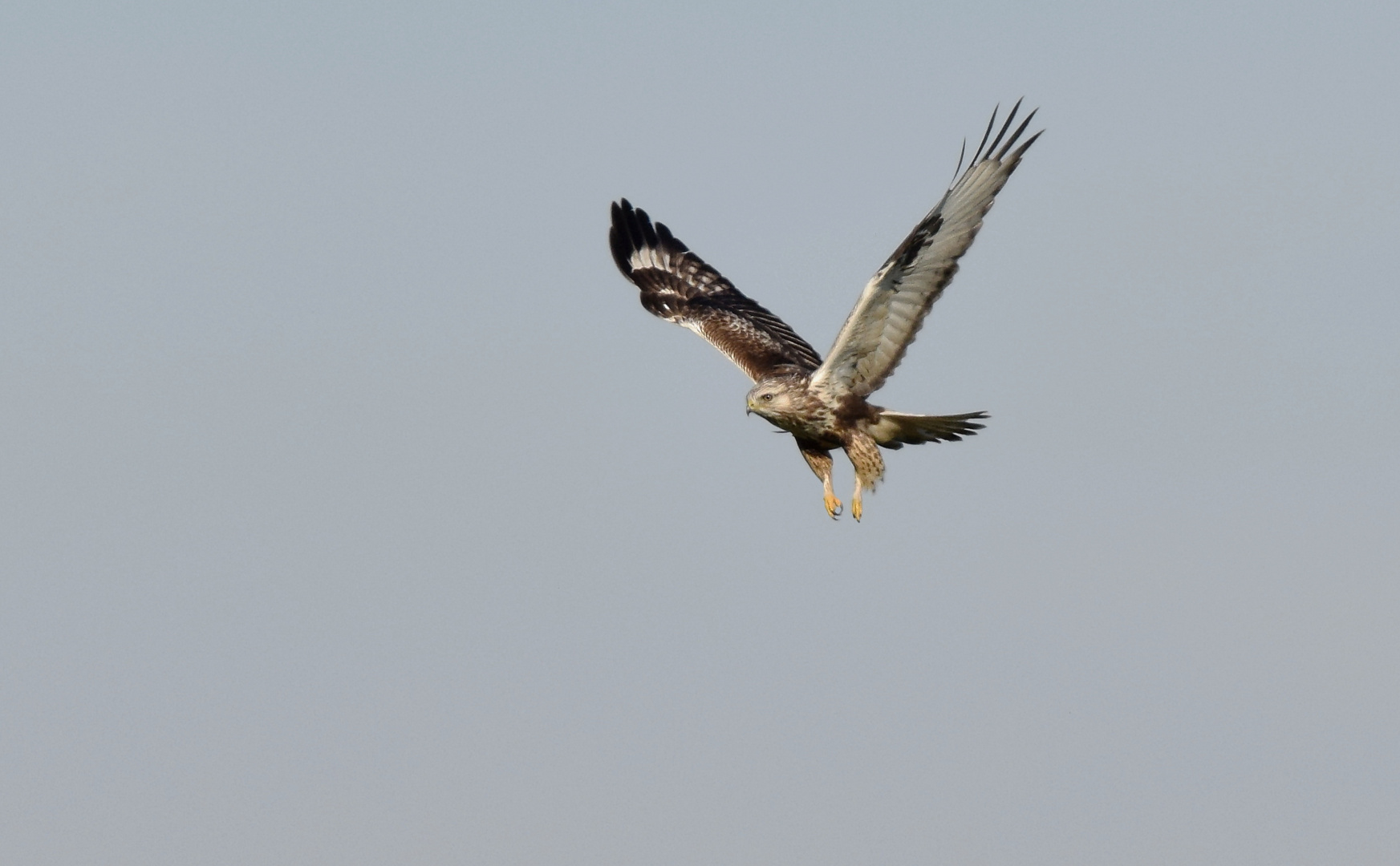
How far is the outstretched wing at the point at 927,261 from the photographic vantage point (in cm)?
1170

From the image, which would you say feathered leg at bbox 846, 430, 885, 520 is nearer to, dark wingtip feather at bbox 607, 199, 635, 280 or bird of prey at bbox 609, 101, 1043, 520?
bird of prey at bbox 609, 101, 1043, 520

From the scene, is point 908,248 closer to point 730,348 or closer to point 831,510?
point 831,510

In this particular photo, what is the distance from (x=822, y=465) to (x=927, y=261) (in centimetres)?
209

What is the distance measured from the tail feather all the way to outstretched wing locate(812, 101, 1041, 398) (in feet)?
1.85

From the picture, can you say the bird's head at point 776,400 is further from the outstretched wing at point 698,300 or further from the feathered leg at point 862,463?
the outstretched wing at point 698,300

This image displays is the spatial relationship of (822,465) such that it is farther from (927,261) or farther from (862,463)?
(927,261)

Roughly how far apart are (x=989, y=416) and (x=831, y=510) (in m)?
1.70

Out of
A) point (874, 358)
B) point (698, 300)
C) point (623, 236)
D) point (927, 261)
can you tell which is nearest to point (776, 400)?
point (874, 358)

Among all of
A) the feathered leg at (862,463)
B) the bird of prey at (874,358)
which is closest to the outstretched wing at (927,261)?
the bird of prey at (874,358)

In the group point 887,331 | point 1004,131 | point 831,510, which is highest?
point 1004,131

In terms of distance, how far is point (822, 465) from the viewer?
13305mm

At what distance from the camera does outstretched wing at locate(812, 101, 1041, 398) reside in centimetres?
1170

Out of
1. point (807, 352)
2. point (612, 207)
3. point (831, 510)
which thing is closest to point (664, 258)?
point (612, 207)

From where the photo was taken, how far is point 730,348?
14977 millimetres
